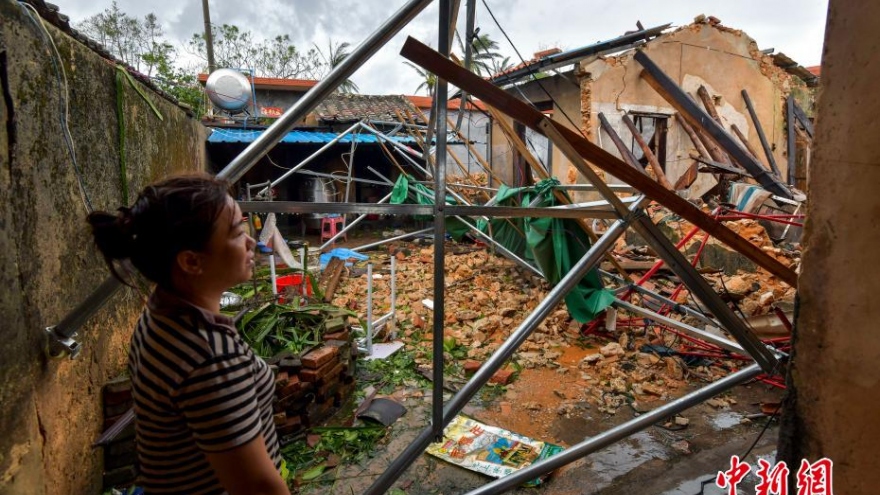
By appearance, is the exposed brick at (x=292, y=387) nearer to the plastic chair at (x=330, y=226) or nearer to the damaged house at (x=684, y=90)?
the plastic chair at (x=330, y=226)

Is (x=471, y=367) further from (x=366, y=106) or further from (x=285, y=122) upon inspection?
(x=366, y=106)

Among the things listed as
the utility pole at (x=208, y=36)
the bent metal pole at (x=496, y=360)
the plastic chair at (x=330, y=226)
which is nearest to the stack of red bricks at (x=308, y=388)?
the bent metal pole at (x=496, y=360)

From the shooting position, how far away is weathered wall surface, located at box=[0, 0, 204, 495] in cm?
171

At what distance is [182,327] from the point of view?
2.99 feet

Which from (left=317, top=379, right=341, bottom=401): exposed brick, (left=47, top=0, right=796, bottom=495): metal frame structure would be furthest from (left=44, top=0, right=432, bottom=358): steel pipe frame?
(left=317, top=379, right=341, bottom=401): exposed brick

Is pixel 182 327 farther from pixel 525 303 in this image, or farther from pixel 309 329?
pixel 525 303

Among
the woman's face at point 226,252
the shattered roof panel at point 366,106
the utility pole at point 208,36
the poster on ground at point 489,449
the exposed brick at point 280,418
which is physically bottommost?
the poster on ground at point 489,449

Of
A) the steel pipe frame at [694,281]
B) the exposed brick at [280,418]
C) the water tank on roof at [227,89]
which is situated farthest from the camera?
the water tank on roof at [227,89]

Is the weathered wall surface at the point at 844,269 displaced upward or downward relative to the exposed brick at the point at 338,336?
upward

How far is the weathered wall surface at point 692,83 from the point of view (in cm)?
927

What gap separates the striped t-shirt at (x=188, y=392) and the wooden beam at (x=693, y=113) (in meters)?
9.58

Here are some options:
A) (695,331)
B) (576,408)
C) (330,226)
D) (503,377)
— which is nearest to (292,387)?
(503,377)

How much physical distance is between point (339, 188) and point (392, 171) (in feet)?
5.97

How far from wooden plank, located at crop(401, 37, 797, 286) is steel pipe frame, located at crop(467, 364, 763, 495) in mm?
546
